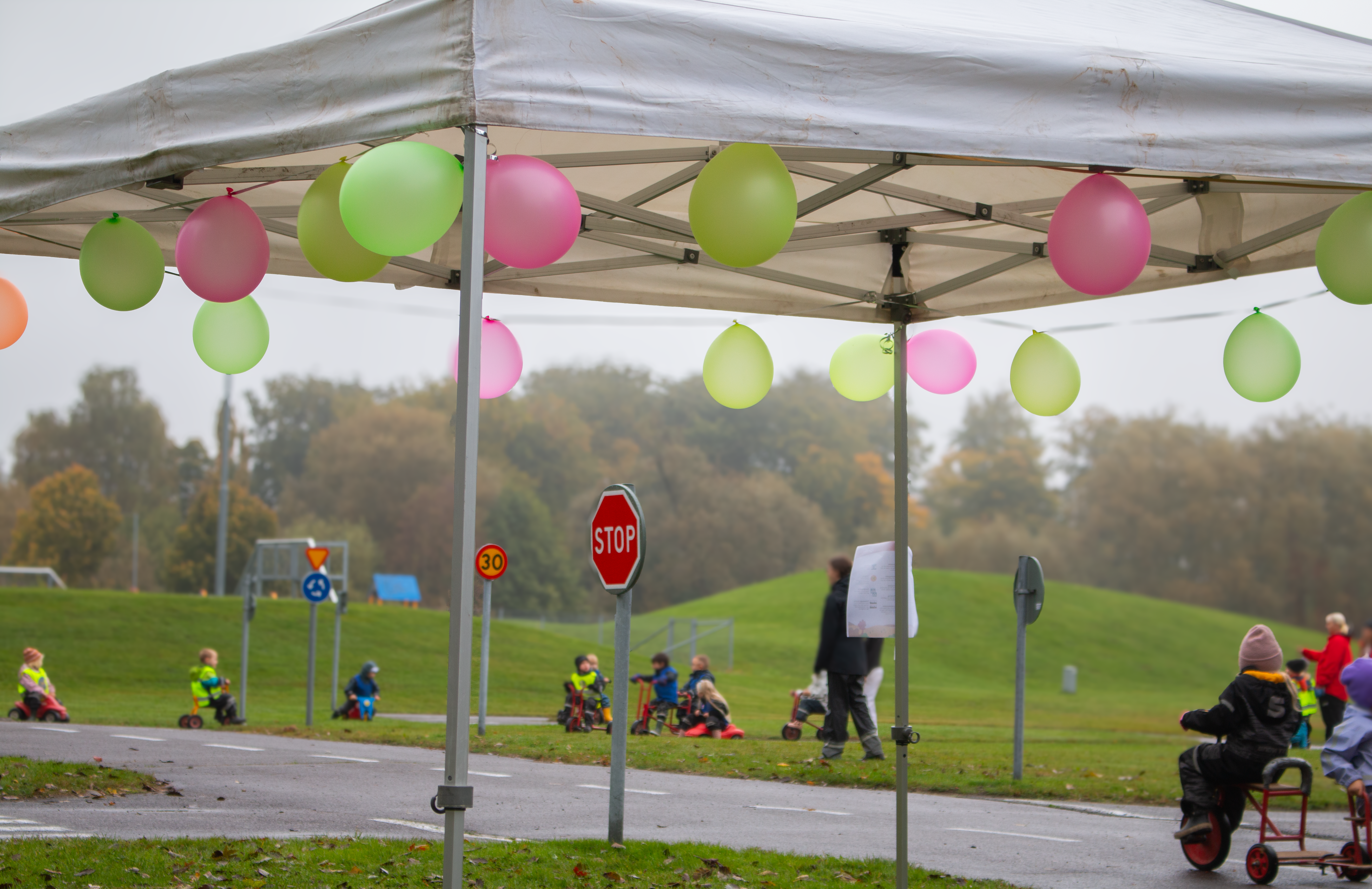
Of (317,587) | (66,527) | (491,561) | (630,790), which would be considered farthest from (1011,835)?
(66,527)

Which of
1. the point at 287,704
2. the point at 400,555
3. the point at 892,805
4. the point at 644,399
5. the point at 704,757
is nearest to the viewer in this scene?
the point at 892,805

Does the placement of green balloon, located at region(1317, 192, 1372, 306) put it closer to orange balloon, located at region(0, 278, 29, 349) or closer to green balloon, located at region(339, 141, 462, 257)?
green balloon, located at region(339, 141, 462, 257)

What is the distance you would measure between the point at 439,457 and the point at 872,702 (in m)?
65.2

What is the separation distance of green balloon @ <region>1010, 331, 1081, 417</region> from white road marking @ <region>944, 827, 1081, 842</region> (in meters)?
3.31

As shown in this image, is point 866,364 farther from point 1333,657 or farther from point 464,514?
point 1333,657

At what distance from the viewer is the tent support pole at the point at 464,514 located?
3.65m

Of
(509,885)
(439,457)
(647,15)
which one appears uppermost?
(439,457)

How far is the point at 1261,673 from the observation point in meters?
6.80

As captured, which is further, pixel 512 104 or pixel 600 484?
pixel 600 484

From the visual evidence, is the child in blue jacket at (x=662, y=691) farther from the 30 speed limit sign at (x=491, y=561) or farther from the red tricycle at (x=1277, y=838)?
the red tricycle at (x=1277, y=838)

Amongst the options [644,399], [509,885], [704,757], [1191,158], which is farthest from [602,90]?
[644,399]

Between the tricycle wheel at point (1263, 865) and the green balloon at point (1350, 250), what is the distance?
3545 mm

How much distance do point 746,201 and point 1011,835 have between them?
5792 millimetres

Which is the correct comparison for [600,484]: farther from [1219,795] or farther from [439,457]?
[1219,795]
